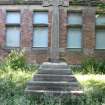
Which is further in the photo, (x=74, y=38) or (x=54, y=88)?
(x=74, y=38)

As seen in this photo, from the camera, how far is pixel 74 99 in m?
9.18

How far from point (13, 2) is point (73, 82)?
37.9ft

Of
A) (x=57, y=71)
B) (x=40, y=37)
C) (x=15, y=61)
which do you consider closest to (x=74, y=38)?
(x=40, y=37)

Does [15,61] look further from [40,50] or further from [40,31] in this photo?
[40,31]

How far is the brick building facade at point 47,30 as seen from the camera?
20500 millimetres

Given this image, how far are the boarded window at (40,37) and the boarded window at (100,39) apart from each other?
254 cm

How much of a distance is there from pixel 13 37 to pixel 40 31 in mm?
1395

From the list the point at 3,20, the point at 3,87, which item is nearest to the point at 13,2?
the point at 3,20

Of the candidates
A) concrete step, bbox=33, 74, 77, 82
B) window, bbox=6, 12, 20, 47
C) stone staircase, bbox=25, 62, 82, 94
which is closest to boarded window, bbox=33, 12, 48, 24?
window, bbox=6, 12, 20, 47

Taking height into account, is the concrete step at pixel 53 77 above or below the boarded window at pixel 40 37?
below

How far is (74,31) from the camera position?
20.8 m

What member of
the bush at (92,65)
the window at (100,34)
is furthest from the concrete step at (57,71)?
the window at (100,34)

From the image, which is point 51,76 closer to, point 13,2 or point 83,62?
point 83,62

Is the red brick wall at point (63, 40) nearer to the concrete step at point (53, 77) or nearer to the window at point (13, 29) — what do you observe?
the window at point (13, 29)
